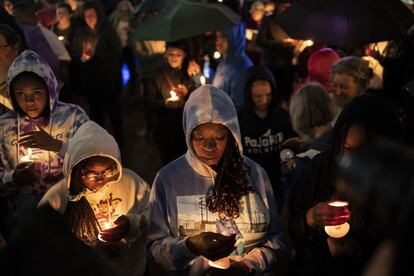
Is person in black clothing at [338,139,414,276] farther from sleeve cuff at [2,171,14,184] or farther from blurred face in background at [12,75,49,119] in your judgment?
blurred face in background at [12,75,49,119]

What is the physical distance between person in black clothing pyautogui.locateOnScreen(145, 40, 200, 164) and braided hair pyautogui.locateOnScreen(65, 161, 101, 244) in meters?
3.42

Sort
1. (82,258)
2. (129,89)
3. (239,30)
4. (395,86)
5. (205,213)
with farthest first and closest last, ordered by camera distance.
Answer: (129,89) → (239,30) → (395,86) → (205,213) → (82,258)

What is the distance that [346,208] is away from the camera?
290 centimetres

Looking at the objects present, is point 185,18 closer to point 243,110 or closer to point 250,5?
point 243,110

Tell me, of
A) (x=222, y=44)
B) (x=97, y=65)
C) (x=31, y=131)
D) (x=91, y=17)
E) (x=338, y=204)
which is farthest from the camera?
(x=91, y=17)

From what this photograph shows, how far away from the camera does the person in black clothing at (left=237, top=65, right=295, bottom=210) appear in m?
5.37

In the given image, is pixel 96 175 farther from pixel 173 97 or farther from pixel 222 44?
pixel 222 44

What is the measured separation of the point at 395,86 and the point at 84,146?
470 cm

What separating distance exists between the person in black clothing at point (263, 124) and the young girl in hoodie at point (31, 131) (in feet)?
5.83

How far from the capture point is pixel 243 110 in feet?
18.9

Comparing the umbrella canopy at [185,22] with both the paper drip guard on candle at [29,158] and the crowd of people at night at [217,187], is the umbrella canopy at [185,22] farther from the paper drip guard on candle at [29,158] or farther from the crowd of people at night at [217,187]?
the paper drip guard on candle at [29,158]

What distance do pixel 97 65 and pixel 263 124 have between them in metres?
3.98

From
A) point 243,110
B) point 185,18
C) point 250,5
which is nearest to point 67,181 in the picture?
point 243,110

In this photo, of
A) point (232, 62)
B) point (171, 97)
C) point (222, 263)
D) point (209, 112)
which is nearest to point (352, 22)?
point (232, 62)
